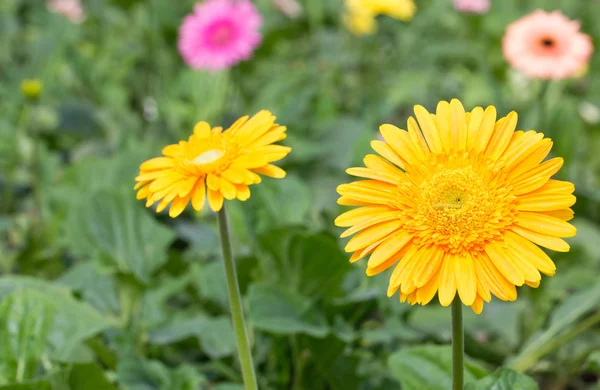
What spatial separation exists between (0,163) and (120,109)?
0.58 meters

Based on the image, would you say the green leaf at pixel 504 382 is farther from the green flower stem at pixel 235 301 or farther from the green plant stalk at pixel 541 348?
the green plant stalk at pixel 541 348

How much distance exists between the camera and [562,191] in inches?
34.6

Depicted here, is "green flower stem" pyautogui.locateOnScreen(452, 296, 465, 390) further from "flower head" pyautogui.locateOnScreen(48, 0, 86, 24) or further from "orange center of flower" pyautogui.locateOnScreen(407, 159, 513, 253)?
"flower head" pyautogui.locateOnScreen(48, 0, 86, 24)

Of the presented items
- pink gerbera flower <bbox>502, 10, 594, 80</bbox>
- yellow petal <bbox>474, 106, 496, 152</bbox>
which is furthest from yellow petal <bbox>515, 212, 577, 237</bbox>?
pink gerbera flower <bbox>502, 10, 594, 80</bbox>

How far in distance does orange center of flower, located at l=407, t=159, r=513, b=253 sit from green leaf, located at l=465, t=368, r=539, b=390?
27cm

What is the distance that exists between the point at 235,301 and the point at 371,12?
2.16 metres

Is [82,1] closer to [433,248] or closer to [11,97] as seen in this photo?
[11,97]

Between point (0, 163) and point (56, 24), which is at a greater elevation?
point (56, 24)

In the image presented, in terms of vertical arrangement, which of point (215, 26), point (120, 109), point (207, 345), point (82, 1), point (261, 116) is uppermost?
point (82, 1)

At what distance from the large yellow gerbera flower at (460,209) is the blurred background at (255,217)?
0.89 feet

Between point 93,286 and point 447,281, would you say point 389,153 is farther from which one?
point 93,286

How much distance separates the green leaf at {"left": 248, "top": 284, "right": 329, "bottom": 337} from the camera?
1.43 m

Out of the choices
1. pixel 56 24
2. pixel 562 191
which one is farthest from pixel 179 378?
pixel 56 24

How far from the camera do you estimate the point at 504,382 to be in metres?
1.07
